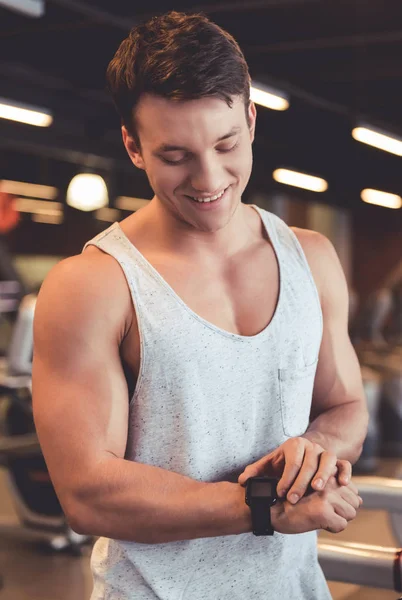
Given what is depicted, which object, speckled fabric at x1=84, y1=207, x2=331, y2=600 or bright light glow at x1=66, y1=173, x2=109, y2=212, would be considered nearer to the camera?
speckled fabric at x1=84, y1=207, x2=331, y2=600

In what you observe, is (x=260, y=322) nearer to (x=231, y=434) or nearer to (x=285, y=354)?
(x=285, y=354)

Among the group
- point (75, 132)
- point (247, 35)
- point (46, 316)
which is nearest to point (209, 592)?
point (46, 316)

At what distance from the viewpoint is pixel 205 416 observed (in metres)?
1.11

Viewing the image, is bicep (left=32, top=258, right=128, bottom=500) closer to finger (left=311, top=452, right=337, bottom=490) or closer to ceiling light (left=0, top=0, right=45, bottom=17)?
finger (left=311, top=452, right=337, bottom=490)

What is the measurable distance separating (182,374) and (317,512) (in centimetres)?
27

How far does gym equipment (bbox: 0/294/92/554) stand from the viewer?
4084 mm

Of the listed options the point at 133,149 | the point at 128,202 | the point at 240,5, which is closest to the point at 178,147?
the point at 133,149

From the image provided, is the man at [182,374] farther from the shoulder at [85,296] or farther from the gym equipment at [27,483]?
the gym equipment at [27,483]

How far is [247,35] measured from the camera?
6930 millimetres

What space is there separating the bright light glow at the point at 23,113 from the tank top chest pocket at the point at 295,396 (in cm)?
692

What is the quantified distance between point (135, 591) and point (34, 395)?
13.0 inches

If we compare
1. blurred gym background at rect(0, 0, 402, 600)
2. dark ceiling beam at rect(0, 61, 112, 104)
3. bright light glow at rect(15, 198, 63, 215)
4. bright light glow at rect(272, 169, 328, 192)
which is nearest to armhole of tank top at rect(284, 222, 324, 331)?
blurred gym background at rect(0, 0, 402, 600)

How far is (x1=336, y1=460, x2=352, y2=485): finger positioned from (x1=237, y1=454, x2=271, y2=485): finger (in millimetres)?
102

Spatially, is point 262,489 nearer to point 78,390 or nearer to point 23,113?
point 78,390
